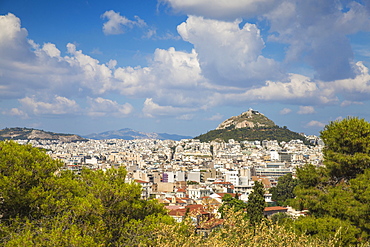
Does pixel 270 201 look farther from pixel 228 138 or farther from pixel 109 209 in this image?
pixel 228 138

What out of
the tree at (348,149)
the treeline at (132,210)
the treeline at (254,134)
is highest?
the treeline at (254,134)

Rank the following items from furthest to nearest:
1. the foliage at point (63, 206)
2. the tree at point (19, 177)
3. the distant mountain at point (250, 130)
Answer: the distant mountain at point (250, 130) → the tree at point (19, 177) → the foliage at point (63, 206)

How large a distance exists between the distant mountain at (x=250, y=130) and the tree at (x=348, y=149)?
119 metres

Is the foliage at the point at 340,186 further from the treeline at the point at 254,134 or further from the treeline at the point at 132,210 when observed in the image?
the treeline at the point at 254,134

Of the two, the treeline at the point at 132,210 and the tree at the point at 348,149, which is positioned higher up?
the tree at the point at 348,149

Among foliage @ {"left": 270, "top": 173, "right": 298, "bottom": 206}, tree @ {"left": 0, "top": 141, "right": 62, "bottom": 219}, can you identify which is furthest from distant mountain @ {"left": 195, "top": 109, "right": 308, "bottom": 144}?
tree @ {"left": 0, "top": 141, "right": 62, "bottom": 219}

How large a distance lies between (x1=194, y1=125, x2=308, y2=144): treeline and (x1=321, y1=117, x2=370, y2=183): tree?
119 meters

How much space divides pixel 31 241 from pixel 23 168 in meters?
2.26

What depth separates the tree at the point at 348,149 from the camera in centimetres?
1188

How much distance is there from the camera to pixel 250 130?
142375 millimetres

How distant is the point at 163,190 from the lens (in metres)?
51.4

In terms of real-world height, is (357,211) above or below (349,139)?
below

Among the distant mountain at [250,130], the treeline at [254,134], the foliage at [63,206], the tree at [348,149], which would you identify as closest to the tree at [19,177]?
the foliage at [63,206]

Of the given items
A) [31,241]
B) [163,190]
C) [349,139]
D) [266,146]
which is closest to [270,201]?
[163,190]
